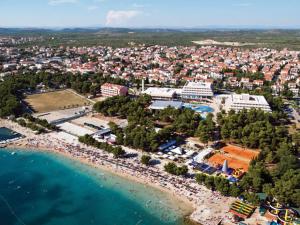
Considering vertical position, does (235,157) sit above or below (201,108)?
below

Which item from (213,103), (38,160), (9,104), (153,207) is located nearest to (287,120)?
(213,103)

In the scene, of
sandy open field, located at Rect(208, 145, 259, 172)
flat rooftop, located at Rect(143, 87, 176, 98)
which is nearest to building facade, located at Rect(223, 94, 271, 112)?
flat rooftop, located at Rect(143, 87, 176, 98)

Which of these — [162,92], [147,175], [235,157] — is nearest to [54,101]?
[162,92]

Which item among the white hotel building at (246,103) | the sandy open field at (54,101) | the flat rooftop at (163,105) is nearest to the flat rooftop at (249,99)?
the white hotel building at (246,103)

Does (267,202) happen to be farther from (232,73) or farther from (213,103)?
(232,73)

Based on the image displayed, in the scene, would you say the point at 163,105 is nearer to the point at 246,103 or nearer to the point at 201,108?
the point at 201,108

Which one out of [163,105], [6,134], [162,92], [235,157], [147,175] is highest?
[162,92]

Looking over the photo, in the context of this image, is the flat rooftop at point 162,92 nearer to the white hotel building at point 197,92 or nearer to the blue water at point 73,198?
the white hotel building at point 197,92
